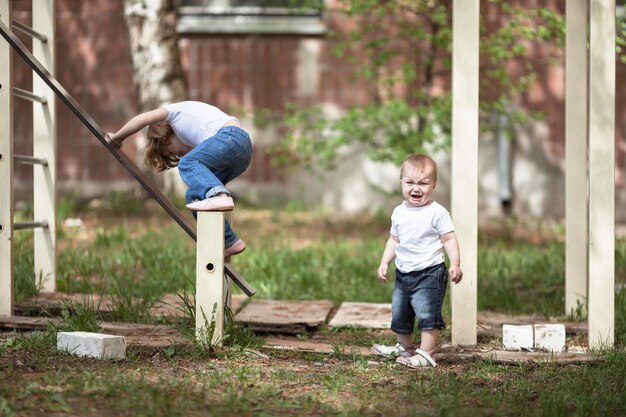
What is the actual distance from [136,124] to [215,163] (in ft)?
1.42

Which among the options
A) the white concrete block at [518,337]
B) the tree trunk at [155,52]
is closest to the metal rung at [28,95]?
the white concrete block at [518,337]

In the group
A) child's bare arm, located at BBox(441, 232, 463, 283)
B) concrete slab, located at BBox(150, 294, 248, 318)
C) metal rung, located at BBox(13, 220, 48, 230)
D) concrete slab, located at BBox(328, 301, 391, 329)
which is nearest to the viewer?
child's bare arm, located at BBox(441, 232, 463, 283)

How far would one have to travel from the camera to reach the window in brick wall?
38.3 ft

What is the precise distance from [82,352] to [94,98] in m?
8.03

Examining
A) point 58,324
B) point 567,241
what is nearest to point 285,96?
point 567,241

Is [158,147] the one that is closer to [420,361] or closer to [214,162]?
[214,162]

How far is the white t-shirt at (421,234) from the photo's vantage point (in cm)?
454

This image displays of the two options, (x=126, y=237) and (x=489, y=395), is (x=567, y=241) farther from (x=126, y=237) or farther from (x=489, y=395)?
(x=126, y=237)

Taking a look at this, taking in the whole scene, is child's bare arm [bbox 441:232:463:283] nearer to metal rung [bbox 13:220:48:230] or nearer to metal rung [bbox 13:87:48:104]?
metal rung [bbox 13:220:48:230]

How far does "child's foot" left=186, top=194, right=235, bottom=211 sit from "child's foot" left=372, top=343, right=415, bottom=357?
99 centimetres

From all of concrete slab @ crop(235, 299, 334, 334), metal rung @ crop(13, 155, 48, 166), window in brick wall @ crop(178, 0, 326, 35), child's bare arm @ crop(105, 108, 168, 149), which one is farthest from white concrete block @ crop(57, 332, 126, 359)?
window in brick wall @ crop(178, 0, 326, 35)

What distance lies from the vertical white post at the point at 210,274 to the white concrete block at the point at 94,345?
380mm

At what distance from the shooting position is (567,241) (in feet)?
19.2

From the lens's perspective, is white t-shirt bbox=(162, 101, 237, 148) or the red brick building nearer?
white t-shirt bbox=(162, 101, 237, 148)
